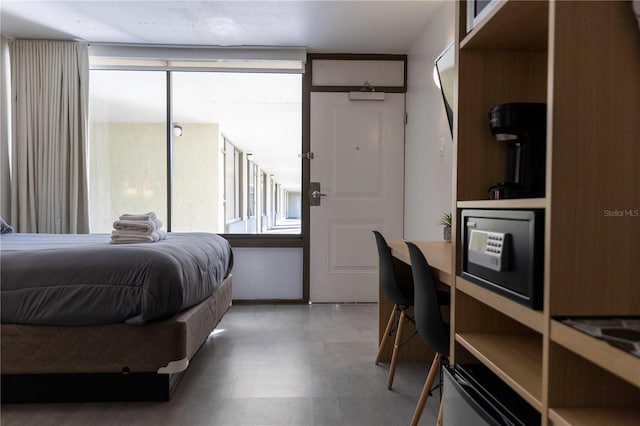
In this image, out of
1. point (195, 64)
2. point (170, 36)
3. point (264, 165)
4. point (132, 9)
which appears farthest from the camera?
point (264, 165)

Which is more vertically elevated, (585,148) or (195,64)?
(195,64)

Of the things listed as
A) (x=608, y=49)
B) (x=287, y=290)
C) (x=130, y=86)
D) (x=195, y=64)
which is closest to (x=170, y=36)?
(x=195, y=64)

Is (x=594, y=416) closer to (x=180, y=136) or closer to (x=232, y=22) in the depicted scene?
(x=232, y=22)

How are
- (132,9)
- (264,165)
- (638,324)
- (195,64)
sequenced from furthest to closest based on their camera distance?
(264,165) < (195,64) < (132,9) < (638,324)

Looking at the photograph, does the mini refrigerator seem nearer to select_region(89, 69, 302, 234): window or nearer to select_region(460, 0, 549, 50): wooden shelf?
select_region(460, 0, 549, 50): wooden shelf

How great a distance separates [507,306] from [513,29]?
2.24 feet

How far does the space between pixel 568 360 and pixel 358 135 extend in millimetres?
3637

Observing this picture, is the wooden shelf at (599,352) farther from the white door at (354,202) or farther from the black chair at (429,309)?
the white door at (354,202)

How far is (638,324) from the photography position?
2.27 feet

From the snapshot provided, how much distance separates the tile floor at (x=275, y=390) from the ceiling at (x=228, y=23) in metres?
2.48

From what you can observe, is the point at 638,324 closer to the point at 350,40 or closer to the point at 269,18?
the point at 269,18

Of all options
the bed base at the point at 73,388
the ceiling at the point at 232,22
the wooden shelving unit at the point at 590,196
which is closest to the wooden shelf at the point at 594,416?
the wooden shelving unit at the point at 590,196

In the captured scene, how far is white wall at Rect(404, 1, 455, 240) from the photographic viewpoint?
10.0 feet

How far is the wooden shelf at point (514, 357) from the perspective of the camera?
2.86 ft
